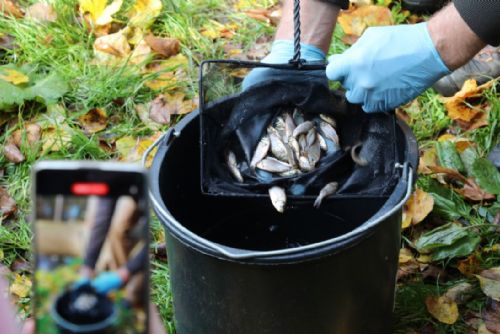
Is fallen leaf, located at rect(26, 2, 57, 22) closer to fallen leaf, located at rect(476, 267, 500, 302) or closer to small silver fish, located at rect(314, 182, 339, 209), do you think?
small silver fish, located at rect(314, 182, 339, 209)

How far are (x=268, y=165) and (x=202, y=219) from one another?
248mm

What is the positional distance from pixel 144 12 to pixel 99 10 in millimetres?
174

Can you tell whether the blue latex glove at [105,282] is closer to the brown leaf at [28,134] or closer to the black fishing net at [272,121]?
the black fishing net at [272,121]

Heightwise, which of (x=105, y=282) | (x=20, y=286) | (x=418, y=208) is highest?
(x=105, y=282)

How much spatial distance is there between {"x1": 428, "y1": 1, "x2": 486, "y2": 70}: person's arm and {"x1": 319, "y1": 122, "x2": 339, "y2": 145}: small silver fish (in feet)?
1.00

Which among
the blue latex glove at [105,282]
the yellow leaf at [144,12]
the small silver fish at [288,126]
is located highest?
the blue latex glove at [105,282]

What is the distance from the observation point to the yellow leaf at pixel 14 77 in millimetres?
2455

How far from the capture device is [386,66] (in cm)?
163

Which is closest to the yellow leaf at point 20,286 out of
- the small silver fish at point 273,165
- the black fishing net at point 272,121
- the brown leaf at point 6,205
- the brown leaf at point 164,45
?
the brown leaf at point 6,205

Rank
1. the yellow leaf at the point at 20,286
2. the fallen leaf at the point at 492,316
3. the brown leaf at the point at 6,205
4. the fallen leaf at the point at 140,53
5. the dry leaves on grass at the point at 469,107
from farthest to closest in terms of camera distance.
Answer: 1. the fallen leaf at the point at 140,53
2. the dry leaves on grass at the point at 469,107
3. the brown leaf at the point at 6,205
4. the yellow leaf at the point at 20,286
5. the fallen leaf at the point at 492,316

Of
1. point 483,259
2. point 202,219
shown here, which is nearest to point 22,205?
point 202,219

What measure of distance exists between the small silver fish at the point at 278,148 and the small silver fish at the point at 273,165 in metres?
0.02

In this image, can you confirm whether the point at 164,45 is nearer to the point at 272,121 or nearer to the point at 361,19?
the point at 361,19

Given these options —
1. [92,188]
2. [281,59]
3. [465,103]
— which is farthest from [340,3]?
[92,188]
